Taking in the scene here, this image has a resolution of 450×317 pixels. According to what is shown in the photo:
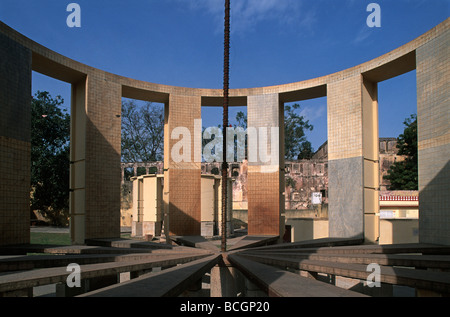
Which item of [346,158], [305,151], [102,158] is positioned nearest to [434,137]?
[346,158]

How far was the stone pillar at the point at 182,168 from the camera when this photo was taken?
12.9m

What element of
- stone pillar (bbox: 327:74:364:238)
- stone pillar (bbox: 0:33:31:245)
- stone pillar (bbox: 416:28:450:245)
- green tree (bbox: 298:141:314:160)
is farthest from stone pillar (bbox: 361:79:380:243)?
green tree (bbox: 298:141:314:160)

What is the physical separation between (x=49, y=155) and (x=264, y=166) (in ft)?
63.0

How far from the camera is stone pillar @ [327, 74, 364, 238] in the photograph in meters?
11.3

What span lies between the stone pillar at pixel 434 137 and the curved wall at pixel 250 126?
26mm

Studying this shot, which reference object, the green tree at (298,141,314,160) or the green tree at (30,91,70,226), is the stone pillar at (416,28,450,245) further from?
the green tree at (298,141,314,160)

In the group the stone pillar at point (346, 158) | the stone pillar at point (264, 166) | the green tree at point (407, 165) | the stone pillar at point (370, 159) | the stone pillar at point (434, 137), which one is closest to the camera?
the stone pillar at point (434, 137)

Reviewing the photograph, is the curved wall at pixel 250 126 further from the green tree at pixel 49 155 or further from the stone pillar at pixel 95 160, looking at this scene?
the green tree at pixel 49 155

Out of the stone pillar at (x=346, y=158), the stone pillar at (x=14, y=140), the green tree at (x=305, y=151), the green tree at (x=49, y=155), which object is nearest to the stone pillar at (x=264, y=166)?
the stone pillar at (x=346, y=158)

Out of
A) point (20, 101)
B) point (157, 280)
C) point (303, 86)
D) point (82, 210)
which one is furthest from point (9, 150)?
point (303, 86)

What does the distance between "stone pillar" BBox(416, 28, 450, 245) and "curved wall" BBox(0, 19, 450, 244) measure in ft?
0.09

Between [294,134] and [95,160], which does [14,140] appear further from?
[294,134]

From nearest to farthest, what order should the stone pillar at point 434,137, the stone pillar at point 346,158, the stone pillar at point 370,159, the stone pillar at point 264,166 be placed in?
the stone pillar at point 434,137, the stone pillar at point 346,158, the stone pillar at point 370,159, the stone pillar at point 264,166
